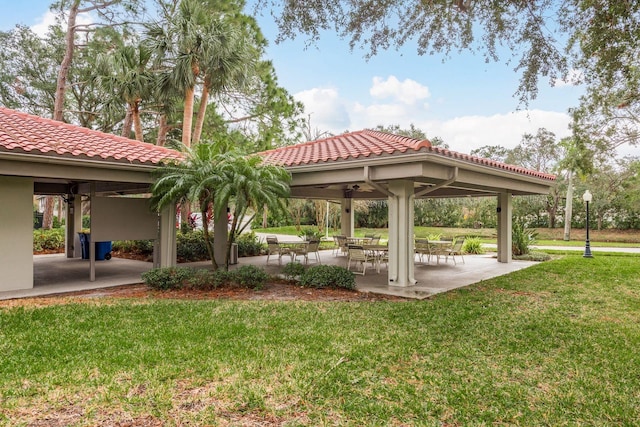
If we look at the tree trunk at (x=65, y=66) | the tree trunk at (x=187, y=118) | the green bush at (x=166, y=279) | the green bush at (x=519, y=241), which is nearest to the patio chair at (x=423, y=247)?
the green bush at (x=519, y=241)

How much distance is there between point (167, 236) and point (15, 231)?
10.5 ft

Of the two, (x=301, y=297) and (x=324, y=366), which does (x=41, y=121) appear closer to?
(x=301, y=297)

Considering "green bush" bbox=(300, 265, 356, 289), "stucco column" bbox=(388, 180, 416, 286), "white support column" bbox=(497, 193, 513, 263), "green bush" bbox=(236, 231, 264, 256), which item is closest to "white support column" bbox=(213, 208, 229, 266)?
"green bush" bbox=(236, 231, 264, 256)

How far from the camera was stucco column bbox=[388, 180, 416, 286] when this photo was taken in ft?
30.1

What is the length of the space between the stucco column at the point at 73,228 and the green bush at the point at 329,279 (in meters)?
10.9

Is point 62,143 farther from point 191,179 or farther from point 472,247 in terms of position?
point 472,247

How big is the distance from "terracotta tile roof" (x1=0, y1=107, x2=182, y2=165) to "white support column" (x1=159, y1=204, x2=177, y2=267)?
148cm

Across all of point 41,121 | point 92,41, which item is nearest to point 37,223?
point 92,41

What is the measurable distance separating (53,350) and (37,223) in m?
29.0

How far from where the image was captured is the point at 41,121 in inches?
438

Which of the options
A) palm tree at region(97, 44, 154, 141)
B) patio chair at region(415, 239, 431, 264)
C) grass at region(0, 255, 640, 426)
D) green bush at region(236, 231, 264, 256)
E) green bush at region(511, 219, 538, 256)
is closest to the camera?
grass at region(0, 255, 640, 426)

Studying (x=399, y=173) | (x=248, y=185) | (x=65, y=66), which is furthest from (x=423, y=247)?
(x=65, y=66)

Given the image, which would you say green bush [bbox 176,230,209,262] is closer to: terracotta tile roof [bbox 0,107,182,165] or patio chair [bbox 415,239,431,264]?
terracotta tile roof [bbox 0,107,182,165]

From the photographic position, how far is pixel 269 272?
39.2ft
